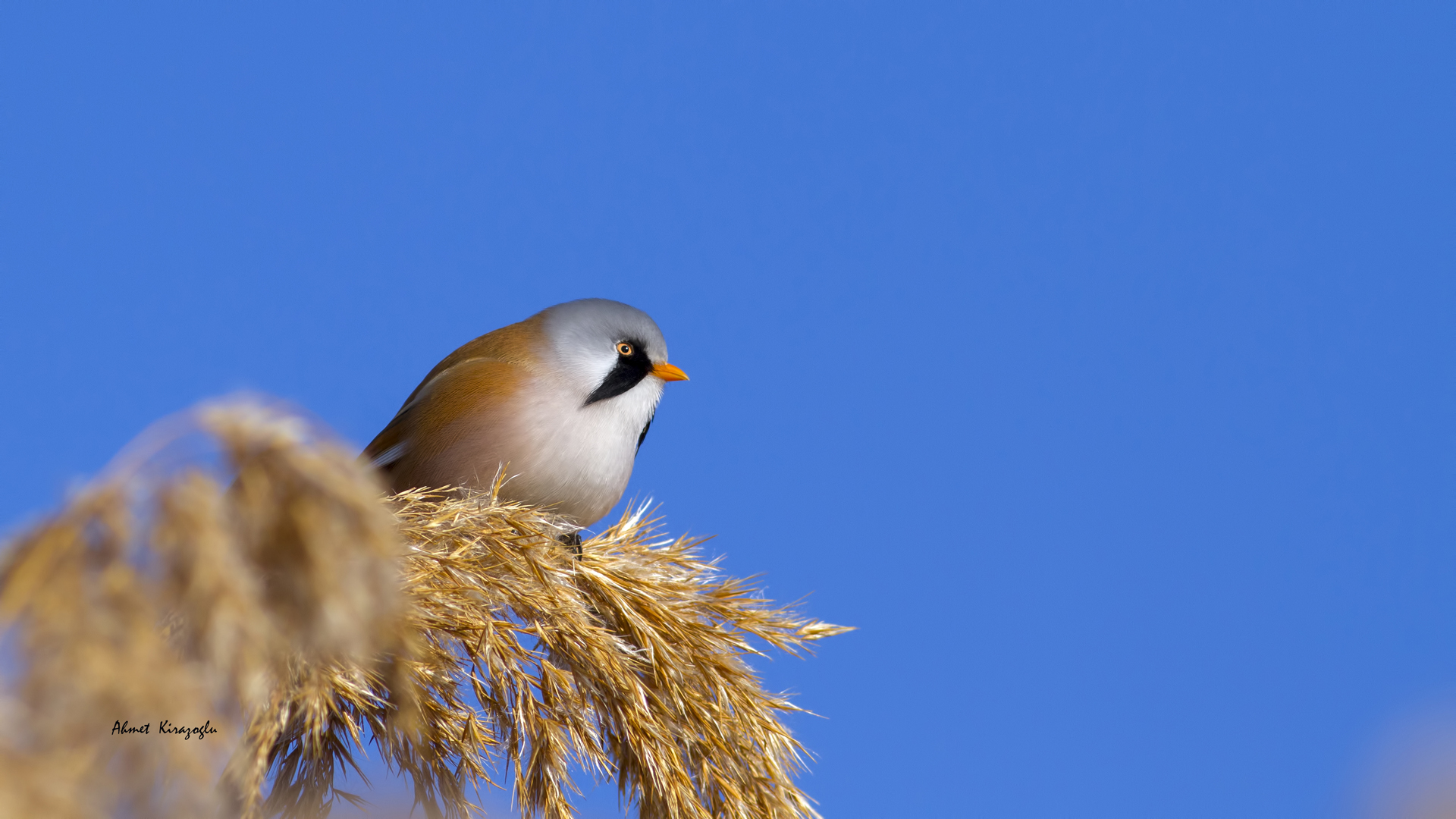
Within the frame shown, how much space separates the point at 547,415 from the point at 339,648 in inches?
72.1

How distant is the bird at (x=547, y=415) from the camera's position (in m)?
3.59

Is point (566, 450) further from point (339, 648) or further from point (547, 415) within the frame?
point (339, 648)

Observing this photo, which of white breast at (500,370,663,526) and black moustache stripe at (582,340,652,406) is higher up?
black moustache stripe at (582,340,652,406)

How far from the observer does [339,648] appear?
5.91ft

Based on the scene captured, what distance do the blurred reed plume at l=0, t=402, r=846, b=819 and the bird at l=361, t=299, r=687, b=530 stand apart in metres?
0.16

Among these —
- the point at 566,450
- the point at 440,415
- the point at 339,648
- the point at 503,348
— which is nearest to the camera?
the point at 339,648

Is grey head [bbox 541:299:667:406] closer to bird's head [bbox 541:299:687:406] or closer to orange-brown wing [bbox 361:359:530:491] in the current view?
bird's head [bbox 541:299:687:406]

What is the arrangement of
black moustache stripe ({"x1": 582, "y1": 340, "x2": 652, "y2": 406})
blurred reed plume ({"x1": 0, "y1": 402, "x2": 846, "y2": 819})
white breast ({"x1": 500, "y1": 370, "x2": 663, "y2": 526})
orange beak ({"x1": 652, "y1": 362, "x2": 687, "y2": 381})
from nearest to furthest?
1. blurred reed plume ({"x1": 0, "y1": 402, "x2": 846, "y2": 819})
2. white breast ({"x1": 500, "y1": 370, "x2": 663, "y2": 526})
3. black moustache stripe ({"x1": 582, "y1": 340, "x2": 652, "y2": 406})
4. orange beak ({"x1": 652, "y1": 362, "x2": 687, "y2": 381})

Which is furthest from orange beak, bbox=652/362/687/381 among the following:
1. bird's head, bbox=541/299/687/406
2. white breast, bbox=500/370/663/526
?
white breast, bbox=500/370/663/526

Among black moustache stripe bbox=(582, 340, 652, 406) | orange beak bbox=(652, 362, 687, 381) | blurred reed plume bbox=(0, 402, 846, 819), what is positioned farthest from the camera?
orange beak bbox=(652, 362, 687, 381)

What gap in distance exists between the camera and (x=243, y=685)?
150cm

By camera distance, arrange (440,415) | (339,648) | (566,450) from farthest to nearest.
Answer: (440,415) < (566,450) < (339,648)

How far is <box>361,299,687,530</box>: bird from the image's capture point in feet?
11.8

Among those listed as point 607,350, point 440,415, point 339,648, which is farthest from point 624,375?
point 339,648
